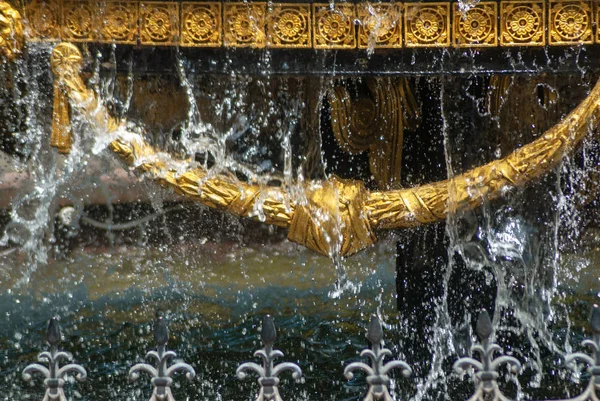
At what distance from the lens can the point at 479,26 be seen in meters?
3.82

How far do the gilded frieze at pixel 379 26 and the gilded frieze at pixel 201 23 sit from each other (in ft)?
1.48

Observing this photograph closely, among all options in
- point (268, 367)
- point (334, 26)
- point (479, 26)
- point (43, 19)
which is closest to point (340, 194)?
point (334, 26)

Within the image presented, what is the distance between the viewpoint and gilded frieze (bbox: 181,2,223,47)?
12.6 ft

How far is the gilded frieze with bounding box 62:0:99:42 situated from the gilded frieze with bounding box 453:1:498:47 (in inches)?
45.2

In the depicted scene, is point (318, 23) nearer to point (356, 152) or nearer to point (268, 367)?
point (356, 152)

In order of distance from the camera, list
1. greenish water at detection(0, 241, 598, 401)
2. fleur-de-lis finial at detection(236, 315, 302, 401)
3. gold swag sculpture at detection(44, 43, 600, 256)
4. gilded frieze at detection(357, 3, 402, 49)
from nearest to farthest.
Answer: fleur-de-lis finial at detection(236, 315, 302, 401), gilded frieze at detection(357, 3, 402, 49), gold swag sculpture at detection(44, 43, 600, 256), greenish water at detection(0, 241, 598, 401)

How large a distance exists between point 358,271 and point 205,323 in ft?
2.22

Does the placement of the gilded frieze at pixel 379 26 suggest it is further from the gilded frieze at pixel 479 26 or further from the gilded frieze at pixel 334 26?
the gilded frieze at pixel 479 26

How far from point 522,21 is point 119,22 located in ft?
4.20

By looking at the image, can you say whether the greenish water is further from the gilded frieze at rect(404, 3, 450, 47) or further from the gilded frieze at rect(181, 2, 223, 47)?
the gilded frieze at rect(181, 2, 223, 47)

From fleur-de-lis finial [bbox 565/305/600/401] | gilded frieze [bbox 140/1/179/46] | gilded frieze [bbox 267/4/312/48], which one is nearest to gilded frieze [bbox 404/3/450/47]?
gilded frieze [bbox 267/4/312/48]

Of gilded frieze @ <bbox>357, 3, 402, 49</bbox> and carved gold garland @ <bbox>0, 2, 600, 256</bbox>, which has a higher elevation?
gilded frieze @ <bbox>357, 3, 402, 49</bbox>

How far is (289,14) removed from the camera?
12.6ft

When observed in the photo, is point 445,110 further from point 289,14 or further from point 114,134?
point 114,134
